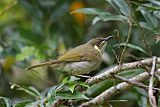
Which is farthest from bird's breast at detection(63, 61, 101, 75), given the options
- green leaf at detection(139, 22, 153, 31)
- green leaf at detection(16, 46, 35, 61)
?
green leaf at detection(16, 46, 35, 61)

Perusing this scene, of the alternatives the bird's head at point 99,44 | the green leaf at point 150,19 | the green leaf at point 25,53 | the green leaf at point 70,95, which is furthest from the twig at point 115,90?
the green leaf at point 25,53

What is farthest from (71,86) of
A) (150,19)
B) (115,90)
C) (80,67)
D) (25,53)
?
(25,53)

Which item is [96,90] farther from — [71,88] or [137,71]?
[71,88]

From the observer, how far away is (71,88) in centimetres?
241

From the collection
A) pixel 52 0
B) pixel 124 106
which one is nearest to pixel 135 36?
pixel 124 106

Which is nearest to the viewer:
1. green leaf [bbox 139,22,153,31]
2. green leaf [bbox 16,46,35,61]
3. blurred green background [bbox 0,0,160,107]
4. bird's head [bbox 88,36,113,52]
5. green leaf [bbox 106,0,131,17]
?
green leaf [bbox 106,0,131,17]

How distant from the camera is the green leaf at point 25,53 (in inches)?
158

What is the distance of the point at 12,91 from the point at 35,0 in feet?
3.08

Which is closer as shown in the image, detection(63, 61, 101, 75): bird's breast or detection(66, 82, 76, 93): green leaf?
detection(66, 82, 76, 93): green leaf

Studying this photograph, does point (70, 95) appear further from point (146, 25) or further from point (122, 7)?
point (146, 25)

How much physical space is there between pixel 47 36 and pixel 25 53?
0.46m

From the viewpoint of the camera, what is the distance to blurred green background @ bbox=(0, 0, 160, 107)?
4.13 meters

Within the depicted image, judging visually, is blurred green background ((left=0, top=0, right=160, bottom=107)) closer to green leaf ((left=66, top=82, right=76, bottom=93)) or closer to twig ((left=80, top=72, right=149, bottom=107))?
twig ((left=80, top=72, right=149, bottom=107))

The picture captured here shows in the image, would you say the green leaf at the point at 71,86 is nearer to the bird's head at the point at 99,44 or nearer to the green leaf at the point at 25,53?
the bird's head at the point at 99,44
